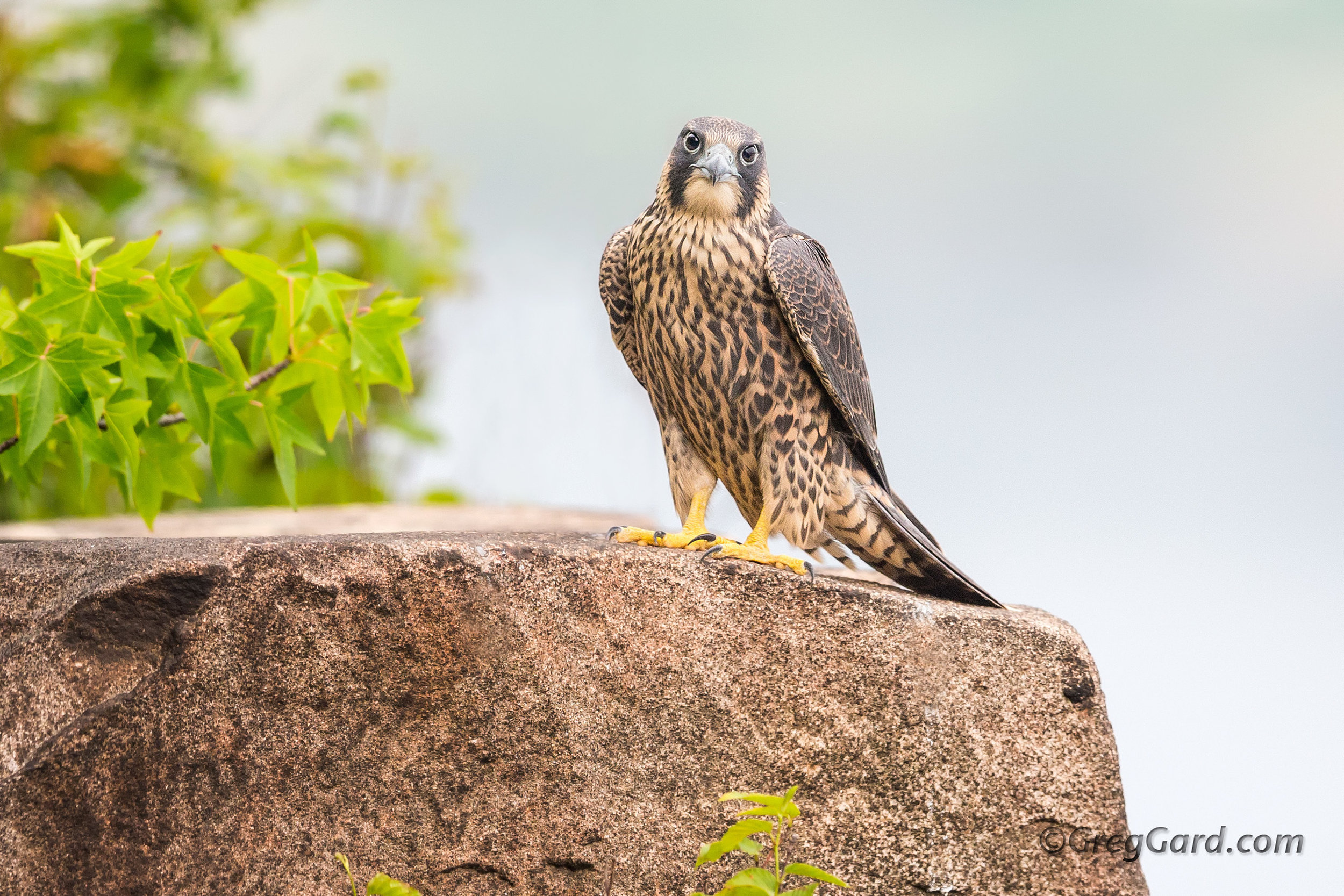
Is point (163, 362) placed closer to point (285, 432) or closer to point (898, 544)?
point (285, 432)

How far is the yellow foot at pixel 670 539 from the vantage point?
286 cm

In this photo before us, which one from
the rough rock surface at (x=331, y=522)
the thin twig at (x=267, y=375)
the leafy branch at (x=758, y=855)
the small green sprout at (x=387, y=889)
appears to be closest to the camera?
the leafy branch at (x=758, y=855)

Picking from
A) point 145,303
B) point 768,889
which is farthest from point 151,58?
point 768,889

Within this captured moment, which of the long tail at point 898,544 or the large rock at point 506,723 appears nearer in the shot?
the large rock at point 506,723

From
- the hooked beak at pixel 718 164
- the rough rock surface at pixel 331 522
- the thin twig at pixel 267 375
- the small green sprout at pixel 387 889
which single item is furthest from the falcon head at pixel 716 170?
the small green sprout at pixel 387 889

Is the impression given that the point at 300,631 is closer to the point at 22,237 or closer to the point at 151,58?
the point at 22,237

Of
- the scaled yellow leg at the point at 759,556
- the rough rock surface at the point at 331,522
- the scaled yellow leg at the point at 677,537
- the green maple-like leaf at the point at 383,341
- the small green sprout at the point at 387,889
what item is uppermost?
the green maple-like leaf at the point at 383,341

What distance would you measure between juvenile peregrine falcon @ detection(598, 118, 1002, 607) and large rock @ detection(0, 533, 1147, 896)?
31cm

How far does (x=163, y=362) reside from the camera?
297cm

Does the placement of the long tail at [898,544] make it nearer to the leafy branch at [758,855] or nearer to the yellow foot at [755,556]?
the yellow foot at [755,556]

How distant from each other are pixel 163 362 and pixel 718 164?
1510 millimetres

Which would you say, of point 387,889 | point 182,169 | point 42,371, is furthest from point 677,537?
point 182,169

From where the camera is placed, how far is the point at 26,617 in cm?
258

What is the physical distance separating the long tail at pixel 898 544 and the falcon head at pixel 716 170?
0.81m
